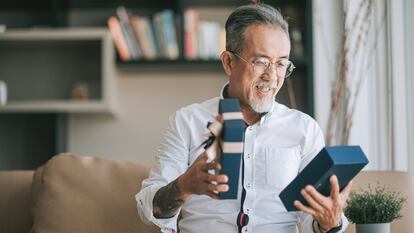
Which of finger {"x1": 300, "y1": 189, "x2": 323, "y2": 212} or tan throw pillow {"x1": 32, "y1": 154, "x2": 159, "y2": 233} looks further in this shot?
tan throw pillow {"x1": 32, "y1": 154, "x2": 159, "y2": 233}

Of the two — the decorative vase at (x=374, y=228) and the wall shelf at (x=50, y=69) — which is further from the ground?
the wall shelf at (x=50, y=69)

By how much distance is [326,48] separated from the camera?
4.11 m

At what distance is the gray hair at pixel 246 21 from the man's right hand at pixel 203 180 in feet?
1.63

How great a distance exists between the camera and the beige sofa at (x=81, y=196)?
223 cm

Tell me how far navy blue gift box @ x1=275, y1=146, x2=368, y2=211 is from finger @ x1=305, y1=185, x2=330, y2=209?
11 mm

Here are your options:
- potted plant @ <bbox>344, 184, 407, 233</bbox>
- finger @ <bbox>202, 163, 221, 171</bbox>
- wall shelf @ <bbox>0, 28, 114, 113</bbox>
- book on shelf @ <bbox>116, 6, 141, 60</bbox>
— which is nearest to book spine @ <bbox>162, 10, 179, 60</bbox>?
book on shelf @ <bbox>116, 6, 141, 60</bbox>

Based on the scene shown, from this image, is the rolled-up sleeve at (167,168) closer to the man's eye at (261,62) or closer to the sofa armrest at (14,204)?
the man's eye at (261,62)

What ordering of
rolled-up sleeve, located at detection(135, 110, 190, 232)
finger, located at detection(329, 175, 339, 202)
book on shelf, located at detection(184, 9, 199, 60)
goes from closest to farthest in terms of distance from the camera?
finger, located at detection(329, 175, 339, 202) → rolled-up sleeve, located at detection(135, 110, 190, 232) → book on shelf, located at detection(184, 9, 199, 60)

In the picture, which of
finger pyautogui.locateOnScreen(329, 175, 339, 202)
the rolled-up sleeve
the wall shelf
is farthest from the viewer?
the wall shelf

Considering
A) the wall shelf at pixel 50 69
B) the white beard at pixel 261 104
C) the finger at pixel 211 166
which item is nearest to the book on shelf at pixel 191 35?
the wall shelf at pixel 50 69

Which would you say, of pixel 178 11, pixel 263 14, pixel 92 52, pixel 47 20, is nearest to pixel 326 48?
pixel 178 11

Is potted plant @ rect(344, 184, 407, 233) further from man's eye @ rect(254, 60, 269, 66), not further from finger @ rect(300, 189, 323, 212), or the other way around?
man's eye @ rect(254, 60, 269, 66)

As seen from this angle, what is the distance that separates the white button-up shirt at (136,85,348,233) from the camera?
77.4 inches

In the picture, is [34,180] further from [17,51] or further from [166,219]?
[17,51]
